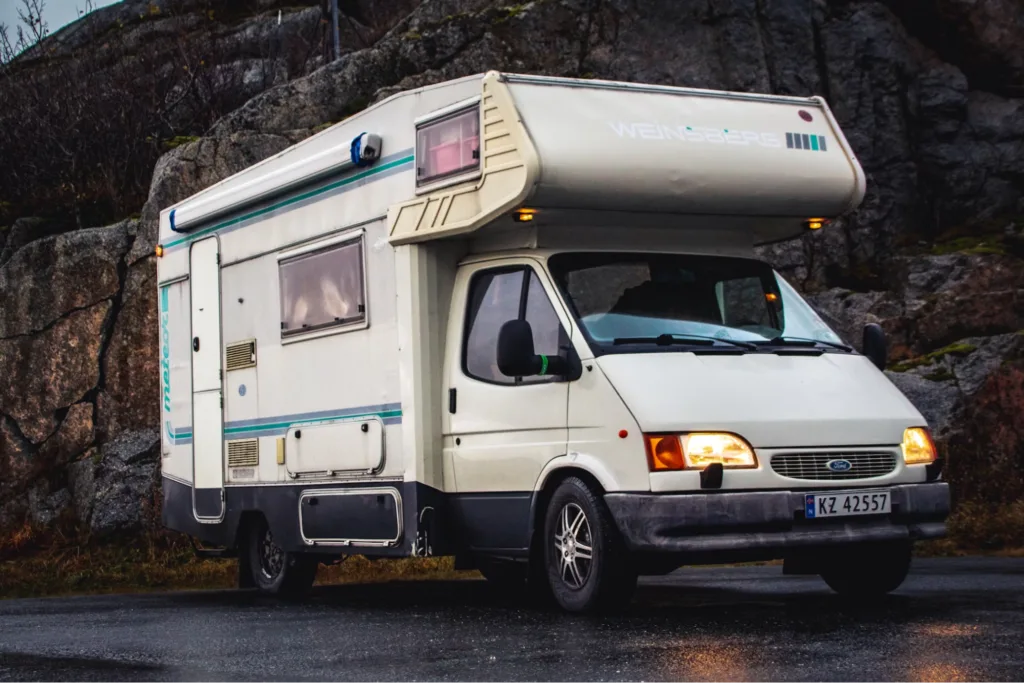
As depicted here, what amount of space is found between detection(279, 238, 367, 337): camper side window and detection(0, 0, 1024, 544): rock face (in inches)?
233

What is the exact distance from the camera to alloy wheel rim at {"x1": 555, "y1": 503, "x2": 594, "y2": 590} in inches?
346

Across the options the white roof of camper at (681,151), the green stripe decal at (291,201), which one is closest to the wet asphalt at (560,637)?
the white roof of camper at (681,151)

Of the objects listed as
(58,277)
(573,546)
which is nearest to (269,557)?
(573,546)

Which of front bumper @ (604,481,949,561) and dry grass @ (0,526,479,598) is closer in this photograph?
front bumper @ (604,481,949,561)

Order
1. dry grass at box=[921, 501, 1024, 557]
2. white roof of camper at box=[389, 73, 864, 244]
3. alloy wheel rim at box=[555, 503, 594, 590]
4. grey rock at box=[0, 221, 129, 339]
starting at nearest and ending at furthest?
alloy wheel rim at box=[555, 503, 594, 590], white roof of camper at box=[389, 73, 864, 244], dry grass at box=[921, 501, 1024, 557], grey rock at box=[0, 221, 129, 339]

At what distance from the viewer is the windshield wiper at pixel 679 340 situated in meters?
8.89

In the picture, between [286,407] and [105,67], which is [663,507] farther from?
[105,67]

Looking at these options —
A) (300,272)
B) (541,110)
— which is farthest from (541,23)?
(541,110)

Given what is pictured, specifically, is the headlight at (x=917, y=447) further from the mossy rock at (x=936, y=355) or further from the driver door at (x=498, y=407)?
the mossy rock at (x=936, y=355)

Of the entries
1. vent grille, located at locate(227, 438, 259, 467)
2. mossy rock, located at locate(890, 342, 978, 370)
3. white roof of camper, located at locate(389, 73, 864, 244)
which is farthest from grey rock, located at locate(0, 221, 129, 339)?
white roof of camper, located at locate(389, 73, 864, 244)

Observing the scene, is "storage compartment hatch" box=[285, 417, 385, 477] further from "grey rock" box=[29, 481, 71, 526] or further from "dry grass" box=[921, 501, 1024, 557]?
"grey rock" box=[29, 481, 71, 526]

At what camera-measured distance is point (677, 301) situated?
9.39 m

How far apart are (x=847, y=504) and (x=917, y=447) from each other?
681mm

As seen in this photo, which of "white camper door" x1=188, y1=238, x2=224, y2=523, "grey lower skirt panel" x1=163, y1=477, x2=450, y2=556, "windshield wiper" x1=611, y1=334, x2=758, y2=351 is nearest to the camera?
"windshield wiper" x1=611, y1=334, x2=758, y2=351
